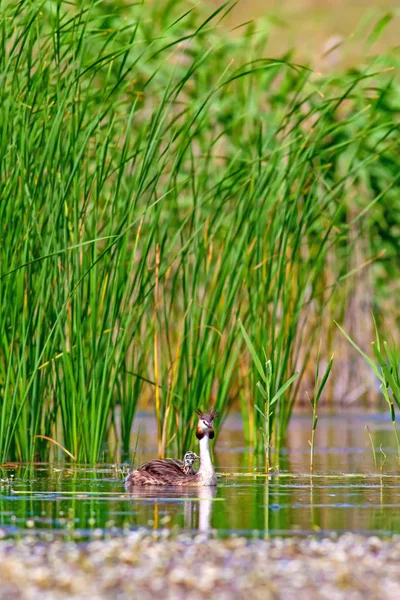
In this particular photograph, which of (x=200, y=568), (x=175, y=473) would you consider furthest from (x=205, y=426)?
(x=200, y=568)

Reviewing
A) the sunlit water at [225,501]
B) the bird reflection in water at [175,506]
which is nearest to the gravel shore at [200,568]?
the sunlit water at [225,501]

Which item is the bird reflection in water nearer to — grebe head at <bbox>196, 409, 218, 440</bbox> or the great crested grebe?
the great crested grebe

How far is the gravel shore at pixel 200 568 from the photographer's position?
4180 mm

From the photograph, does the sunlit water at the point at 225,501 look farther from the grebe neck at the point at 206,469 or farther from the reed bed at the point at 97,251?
the reed bed at the point at 97,251

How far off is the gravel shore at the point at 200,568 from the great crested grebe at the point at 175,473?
6.45 feet

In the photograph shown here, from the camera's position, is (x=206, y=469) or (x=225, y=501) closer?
(x=225, y=501)

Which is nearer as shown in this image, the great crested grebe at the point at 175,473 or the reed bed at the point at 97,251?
the great crested grebe at the point at 175,473

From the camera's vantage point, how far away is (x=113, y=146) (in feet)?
28.3

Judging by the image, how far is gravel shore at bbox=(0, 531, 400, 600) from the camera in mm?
4180

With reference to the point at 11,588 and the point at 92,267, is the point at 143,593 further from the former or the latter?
the point at 92,267

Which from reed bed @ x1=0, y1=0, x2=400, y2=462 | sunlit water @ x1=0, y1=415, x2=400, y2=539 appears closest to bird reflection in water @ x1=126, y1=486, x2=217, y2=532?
sunlit water @ x1=0, y1=415, x2=400, y2=539

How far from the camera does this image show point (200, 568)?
A: 4.55m

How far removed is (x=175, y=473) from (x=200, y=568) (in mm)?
2918

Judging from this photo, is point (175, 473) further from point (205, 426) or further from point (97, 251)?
point (97, 251)
